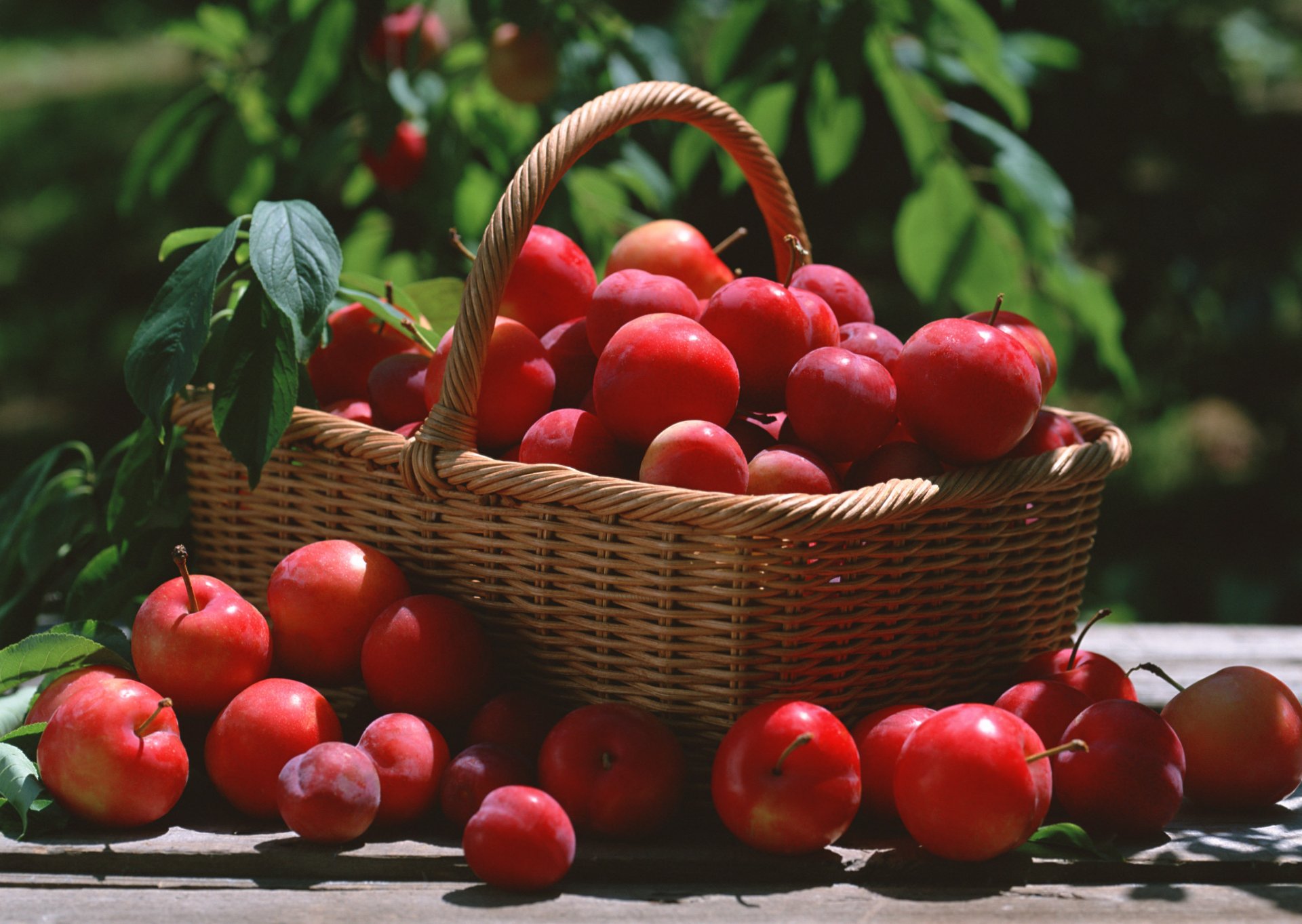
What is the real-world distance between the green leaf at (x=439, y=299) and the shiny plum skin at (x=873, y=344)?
51cm

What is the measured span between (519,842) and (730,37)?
1.40 metres

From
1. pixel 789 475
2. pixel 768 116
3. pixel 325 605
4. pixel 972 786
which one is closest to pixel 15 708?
pixel 325 605

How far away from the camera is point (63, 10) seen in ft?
Result: 25.6

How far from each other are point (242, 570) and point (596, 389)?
0.51 meters

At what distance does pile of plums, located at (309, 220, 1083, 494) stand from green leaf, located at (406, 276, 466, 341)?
172mm

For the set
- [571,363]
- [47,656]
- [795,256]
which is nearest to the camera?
[47,656]

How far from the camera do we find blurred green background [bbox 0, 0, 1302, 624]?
187cm

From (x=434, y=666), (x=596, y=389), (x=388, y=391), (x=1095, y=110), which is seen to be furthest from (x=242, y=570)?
(x=1095, y=110)

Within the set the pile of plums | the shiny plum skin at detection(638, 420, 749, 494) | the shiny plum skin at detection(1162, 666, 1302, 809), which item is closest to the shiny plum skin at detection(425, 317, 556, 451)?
the pile of plums

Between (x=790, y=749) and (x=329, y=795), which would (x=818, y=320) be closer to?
(x=790, y=749)

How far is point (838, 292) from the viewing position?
4.55 ft

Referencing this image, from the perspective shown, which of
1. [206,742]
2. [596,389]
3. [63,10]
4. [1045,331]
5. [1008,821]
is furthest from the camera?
[63,10]

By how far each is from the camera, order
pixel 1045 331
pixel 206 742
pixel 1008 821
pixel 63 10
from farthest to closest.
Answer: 1. pixel 63 10
2. pixel 1045 331
3. pixel 206 742
4. pixel 1008 821

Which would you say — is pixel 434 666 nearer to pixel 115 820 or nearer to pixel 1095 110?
pixel 115 820
